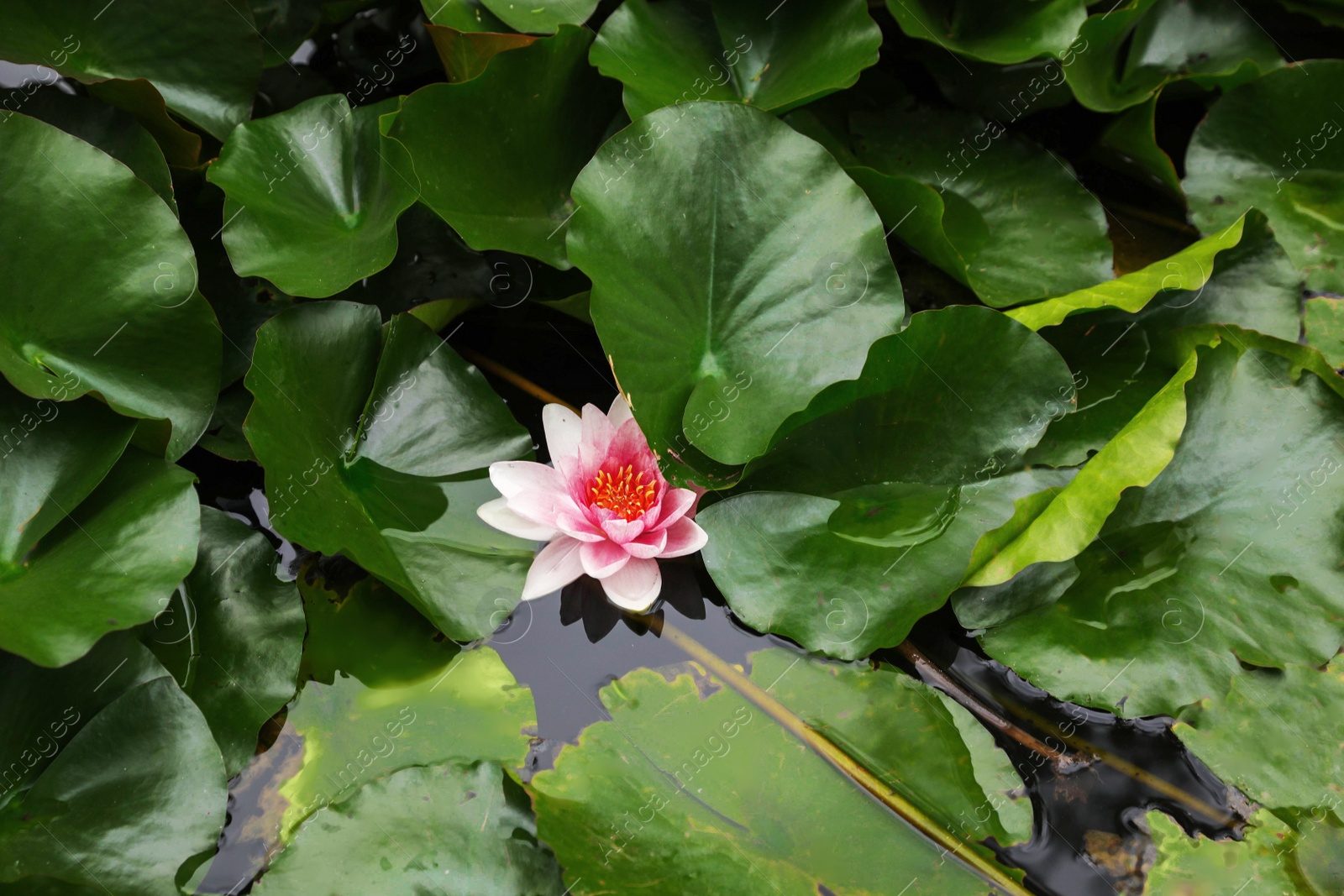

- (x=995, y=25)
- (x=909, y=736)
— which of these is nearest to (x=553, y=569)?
(x=909, y=736)

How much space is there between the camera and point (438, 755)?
1299 mm

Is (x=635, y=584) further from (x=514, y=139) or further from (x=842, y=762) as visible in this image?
(x=514, y=139)

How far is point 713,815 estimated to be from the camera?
4.06ft

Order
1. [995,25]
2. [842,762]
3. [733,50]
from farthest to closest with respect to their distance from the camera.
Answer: [995,25], [733,50], [842,762]

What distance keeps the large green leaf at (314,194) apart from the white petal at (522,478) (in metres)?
0.39

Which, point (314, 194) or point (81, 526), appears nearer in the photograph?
point (81, 526)

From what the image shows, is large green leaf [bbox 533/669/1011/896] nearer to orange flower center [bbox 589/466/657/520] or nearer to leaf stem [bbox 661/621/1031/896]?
leaf stem [bbox 661/621/1031/896]

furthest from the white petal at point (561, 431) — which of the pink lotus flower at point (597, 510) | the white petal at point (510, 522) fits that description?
the white petal at point (510, 522)

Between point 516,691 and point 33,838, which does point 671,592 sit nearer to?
point 516,691

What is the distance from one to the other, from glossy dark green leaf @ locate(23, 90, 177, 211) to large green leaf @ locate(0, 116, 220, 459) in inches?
6.5

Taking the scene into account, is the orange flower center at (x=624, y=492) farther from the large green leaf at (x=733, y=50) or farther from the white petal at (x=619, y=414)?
the large green leaf at (x=733, y=50)

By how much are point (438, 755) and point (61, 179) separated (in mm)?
1037

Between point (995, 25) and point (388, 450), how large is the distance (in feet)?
5.12

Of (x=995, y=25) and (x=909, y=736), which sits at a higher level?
(x=995, y=25)
